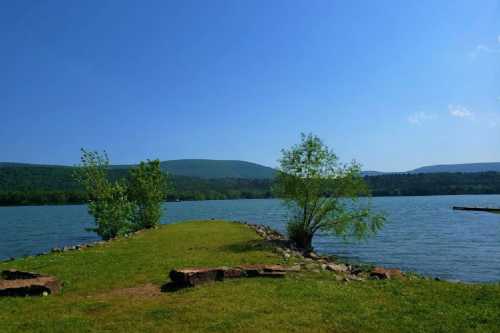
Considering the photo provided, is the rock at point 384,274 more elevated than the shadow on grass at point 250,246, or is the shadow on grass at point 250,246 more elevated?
the shadow on grass at point 250,246

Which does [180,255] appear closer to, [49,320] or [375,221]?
[49,320]

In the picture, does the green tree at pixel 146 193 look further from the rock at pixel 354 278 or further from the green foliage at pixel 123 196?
the rock at pixel 354 278

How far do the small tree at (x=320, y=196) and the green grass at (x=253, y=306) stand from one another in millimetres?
15034

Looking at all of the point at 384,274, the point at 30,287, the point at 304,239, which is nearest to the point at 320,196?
the point at 304,239

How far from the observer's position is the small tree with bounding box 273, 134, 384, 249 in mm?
33656

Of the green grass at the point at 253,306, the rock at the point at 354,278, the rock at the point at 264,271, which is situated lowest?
the rock at the point at 354,278

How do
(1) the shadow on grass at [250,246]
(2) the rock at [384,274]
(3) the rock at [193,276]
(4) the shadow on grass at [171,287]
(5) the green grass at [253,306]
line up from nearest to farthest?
(5) the green grass at [253,306] → (4) the shadow on grass at [171,287] → (3) the rock at [193,276] → (2) the rock at [384,274] → (1) the shadow on grass at [250,246]

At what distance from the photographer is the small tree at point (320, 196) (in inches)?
1325

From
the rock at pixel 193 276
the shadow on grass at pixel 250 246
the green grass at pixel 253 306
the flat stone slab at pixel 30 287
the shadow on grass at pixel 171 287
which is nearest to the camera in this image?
the green grass at pixel 253 306

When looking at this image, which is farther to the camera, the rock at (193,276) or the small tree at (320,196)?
the small tree at (320,196)

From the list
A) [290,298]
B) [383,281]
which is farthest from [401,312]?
[383,281]

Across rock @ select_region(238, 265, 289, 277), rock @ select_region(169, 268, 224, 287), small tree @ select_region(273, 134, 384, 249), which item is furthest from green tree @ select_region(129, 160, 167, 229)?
rock @ select_region(169, 268, 224, 287)

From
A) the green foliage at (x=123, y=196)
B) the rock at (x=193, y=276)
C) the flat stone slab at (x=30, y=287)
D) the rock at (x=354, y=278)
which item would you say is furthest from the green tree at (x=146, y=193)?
the rock at (x=354, y=278)

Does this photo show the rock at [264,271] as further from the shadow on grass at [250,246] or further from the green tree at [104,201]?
the green tree at [104,201]
